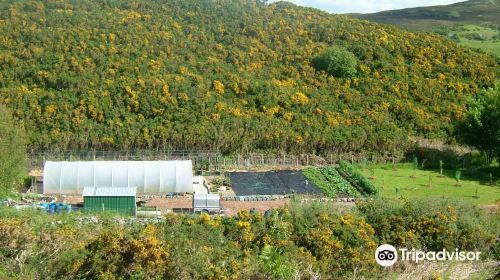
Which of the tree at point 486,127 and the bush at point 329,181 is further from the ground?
the tree at point 486,127

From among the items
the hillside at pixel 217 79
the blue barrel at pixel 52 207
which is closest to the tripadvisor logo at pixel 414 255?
the blue barrel at pixel 52 207

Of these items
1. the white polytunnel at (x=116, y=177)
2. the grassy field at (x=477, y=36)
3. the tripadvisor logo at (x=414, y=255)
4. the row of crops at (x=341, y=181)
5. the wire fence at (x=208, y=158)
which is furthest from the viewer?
the grassy field at (x=477, y=36)

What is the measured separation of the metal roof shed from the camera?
27.7 meters

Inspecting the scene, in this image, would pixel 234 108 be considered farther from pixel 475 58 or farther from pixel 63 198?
pixel 475 58

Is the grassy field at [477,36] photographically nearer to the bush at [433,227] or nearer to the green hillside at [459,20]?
the green hillside at [459,20]

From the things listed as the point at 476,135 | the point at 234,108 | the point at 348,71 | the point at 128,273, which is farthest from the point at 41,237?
the point at 348,71

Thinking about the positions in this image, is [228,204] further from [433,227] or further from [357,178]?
[433,227]

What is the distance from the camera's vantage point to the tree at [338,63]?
47562 mm

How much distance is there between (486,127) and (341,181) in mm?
9933

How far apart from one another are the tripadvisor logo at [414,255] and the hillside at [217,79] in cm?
1984

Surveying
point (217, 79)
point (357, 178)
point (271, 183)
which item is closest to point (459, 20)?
point (217, 79)

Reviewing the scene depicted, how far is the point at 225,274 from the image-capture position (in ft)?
55.6

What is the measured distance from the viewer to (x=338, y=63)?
1877 inches

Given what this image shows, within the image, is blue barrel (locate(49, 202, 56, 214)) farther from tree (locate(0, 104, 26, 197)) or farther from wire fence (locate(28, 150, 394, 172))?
wire fence (locate(28, 150, 394, 172))
